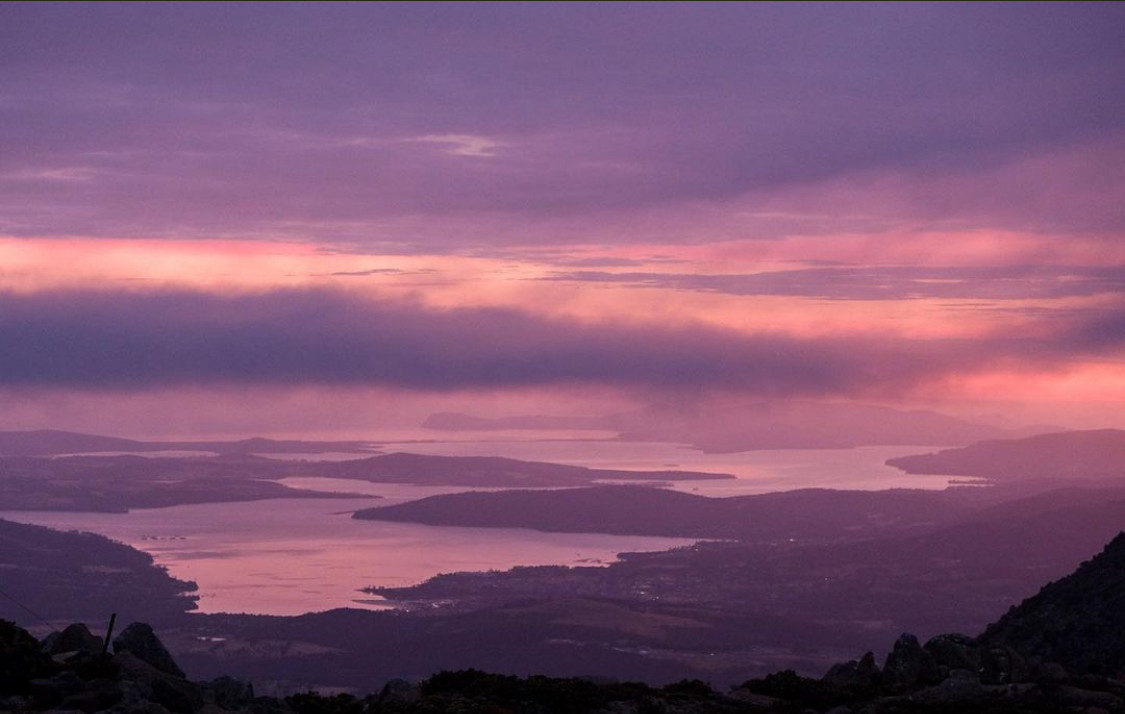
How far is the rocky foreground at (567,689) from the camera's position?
30453 mm

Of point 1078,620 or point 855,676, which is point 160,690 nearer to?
point 855,676

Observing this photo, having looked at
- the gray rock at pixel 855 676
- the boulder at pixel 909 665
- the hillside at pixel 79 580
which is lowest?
the hillside at pixel 79 580

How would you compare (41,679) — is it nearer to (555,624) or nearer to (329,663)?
(329,663)

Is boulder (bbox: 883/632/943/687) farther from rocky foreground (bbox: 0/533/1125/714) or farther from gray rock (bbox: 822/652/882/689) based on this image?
gray rock (bbox: 822/652/882/689)

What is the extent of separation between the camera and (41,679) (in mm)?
30531

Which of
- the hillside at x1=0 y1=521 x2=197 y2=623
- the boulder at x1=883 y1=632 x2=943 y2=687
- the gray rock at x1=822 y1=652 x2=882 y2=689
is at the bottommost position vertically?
the hillside at x1=0 y1=521 x2=197 y2=623

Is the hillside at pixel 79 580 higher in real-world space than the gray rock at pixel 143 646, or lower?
lower

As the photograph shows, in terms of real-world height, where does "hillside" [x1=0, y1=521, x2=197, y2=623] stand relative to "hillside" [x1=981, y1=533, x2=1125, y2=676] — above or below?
below

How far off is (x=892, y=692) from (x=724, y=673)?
62347mm

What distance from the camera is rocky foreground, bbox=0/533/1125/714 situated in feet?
99.9

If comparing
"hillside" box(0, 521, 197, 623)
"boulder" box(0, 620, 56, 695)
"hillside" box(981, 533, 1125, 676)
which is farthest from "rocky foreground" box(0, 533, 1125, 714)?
"hillside" box(0, 521, 197, 623)

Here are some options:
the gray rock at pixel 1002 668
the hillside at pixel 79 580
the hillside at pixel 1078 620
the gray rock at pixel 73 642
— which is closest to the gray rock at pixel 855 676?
the gray rock at pixel 1002 668

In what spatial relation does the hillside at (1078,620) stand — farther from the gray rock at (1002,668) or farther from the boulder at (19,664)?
the boulder at (19,664)

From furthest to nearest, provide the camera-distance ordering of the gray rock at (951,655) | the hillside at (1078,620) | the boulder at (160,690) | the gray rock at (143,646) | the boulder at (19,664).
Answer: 1. the hillside at (1078,620)
2. the gray rock at (951,655)
3. the gray rock at (143,646)
4. the boulder at (19,664)
5. the boulder at (160,690)
